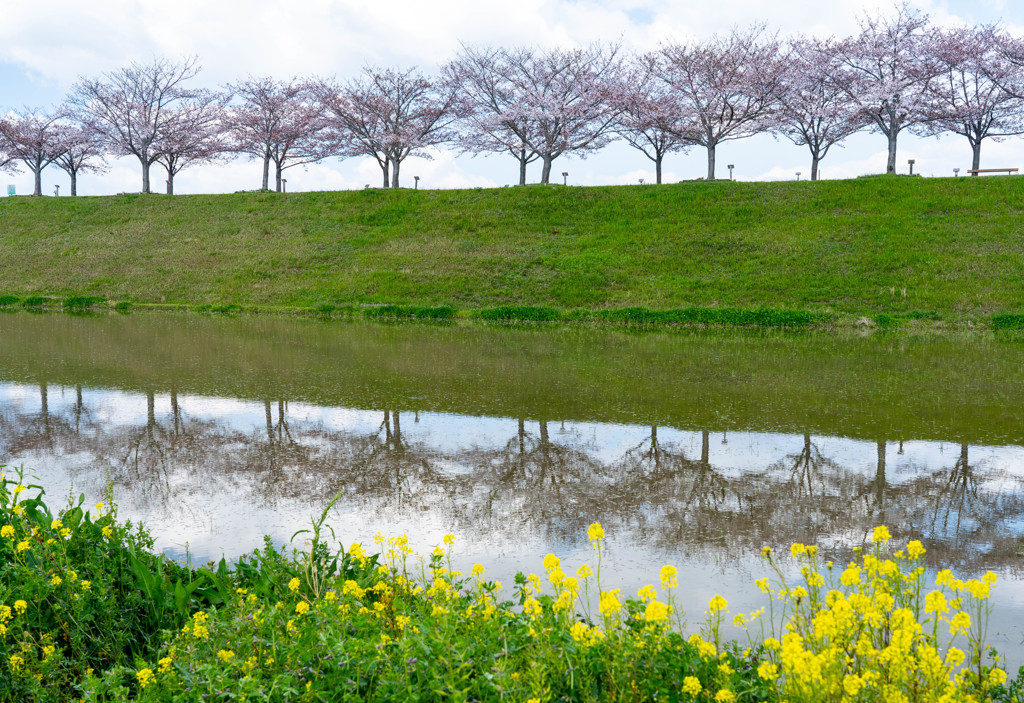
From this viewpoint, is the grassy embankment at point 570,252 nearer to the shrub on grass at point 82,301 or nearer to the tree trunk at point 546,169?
the shrub on grass at point 82,301

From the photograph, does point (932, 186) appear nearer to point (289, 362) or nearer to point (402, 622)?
point (289, 362)

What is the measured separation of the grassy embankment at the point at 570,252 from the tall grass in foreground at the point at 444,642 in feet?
59.7

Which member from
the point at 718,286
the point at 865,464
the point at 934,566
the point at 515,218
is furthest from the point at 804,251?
the point at 934,566

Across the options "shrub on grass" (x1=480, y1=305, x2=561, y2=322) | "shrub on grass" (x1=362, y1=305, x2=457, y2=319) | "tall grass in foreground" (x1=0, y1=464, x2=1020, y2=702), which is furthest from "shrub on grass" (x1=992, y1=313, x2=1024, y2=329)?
"tall grass in foreground" (x1=0, y1=464, x2=1020, y2=702)

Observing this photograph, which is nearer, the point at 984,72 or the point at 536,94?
the point at 984,72

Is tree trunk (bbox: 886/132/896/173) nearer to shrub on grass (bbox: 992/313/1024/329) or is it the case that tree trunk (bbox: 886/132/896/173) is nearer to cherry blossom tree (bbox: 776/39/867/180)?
cherry blossom tree (bbox: 776/39/867/180)

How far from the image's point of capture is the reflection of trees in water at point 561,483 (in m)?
5.14

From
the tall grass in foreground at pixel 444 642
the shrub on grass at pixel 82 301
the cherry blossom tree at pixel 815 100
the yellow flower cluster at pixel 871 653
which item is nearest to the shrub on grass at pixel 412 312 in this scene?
the shrub on grass at pixel 82 301

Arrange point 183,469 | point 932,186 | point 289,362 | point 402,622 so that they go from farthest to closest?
point 932,186, point 289,362, point 183,469, point 402,622

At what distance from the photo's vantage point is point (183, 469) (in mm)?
6633

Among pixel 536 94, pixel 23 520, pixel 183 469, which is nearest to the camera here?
pixel 23 520

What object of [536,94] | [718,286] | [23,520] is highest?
[536,94]

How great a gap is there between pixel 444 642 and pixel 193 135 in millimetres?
57302

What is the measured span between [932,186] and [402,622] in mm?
36131
